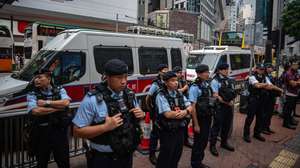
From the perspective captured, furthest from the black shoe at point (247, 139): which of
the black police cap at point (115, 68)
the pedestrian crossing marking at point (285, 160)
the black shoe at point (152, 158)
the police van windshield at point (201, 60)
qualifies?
the police van windshield at point (201, 60)

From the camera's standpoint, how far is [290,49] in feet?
214

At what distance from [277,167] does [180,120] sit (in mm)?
2521

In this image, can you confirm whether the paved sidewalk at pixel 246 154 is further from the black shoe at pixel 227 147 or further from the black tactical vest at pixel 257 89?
the black tactical vest at pixel 257 89

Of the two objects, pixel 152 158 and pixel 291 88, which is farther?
pixel 291 88

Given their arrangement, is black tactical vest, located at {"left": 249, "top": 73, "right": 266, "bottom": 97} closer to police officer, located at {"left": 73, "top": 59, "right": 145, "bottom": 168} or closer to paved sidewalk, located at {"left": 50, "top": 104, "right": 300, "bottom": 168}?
paved sidewalk, located at {"left": 50, "top": 104, "right": 300, "bottom": 168}

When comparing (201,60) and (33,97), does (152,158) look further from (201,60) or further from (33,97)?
(201,60)

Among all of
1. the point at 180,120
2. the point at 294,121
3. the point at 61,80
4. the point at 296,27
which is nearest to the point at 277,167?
the point at 180,120

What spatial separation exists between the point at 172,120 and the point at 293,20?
1085 inches

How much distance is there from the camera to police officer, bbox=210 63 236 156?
16.2 ft

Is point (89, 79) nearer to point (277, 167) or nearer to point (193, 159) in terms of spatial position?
point (193, 159)

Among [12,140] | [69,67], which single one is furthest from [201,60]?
[12,140]

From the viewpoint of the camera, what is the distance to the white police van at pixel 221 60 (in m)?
12.6

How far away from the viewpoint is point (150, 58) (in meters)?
8.34

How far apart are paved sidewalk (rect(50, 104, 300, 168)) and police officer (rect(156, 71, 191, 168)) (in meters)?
1.21
